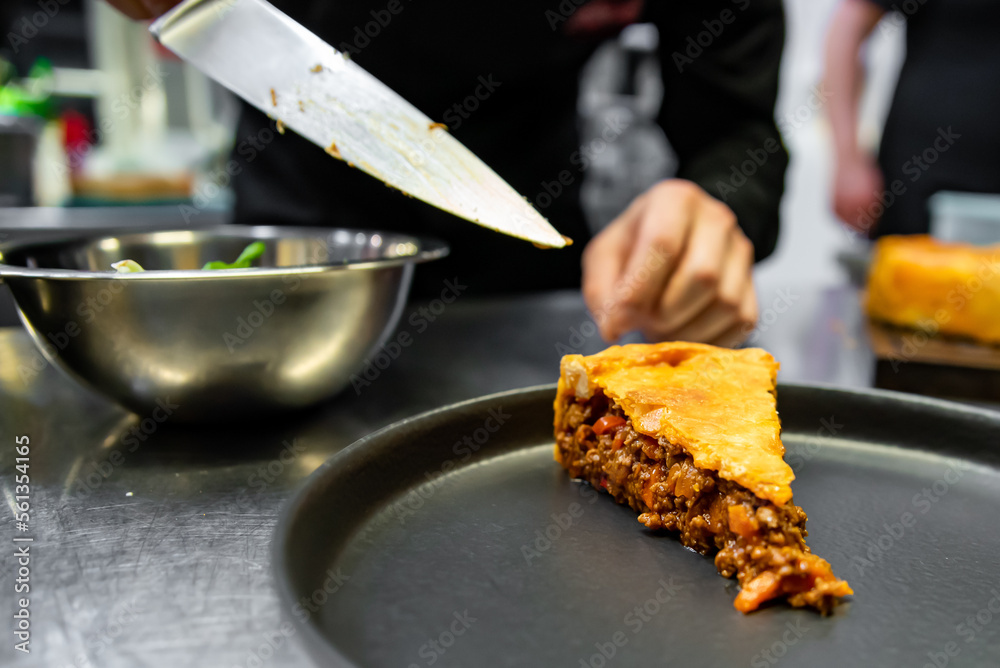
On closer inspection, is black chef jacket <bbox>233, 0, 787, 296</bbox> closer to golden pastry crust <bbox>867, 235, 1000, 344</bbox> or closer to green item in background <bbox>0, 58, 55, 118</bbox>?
golden pastry crust <bbox>867, 235, 1000, 344</bbox>

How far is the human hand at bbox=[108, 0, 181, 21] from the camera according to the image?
0.99 metres

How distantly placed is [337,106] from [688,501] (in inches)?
27.3

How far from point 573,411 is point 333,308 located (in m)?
0.36

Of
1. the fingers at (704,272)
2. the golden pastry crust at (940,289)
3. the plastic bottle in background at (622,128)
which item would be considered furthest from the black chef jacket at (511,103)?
the plastic bottle in background at (622,128)

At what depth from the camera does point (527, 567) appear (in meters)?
0.73

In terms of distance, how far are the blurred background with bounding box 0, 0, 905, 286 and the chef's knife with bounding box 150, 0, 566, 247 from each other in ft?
8.68

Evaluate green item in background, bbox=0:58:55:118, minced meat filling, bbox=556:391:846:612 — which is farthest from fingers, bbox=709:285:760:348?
green item in background, bbox=0:58:55:118

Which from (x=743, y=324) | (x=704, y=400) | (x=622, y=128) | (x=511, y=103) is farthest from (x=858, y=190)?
(x=704, y=400)

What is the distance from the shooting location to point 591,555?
2.50 ft

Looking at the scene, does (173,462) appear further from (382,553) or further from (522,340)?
(522,340)

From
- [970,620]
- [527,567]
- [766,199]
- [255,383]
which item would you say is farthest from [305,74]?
[766,199]

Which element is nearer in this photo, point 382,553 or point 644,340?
point 382,553

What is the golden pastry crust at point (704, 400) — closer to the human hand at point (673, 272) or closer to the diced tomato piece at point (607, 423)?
the diced tomato piece at point (607, 423)

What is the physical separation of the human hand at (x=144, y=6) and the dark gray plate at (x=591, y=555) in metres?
0.69
